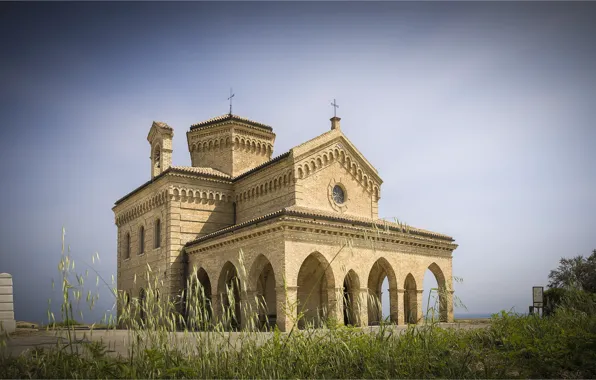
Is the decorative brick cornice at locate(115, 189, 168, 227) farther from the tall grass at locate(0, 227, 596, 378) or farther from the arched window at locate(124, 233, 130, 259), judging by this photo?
the tall grass at locate(0, 227, 596, 378)

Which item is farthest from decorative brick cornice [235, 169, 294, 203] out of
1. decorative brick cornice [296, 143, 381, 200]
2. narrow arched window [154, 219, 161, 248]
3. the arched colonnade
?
narrow arched window [154, 219, 161, 248]

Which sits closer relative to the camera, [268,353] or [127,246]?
[268,353]

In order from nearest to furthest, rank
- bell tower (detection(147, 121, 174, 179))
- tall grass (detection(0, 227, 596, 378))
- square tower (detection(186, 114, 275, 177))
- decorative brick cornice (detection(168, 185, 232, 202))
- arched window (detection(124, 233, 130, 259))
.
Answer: tall grass (detection(0, 227, 596, 378)) → decorative brick cornice (detection(168, 185, 232, 202)) → bell tower (detection(147, 121, 174, 179)) → square tower (detection(186, 114, 275, 177)) → arched window (detection(124, 233, 130, 259))

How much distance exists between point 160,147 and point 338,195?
1031cm

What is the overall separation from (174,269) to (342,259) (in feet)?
28.2

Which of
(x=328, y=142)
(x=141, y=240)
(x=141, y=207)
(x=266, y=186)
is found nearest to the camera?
(x=328, y=142)

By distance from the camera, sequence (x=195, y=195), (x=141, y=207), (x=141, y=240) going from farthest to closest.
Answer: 1. (x=141, y=240)
2. (x=141, y=207)
3. (x=195, y=195)

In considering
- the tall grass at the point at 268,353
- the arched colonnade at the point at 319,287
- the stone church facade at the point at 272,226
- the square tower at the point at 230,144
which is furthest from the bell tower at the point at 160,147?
the tall grass at the point at 268,353

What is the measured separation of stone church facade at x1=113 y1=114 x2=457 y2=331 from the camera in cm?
1920

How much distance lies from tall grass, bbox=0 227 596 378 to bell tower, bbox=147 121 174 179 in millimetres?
19015

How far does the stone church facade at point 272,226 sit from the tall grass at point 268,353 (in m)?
9.93

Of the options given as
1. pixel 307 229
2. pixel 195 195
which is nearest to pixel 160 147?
pixel 195 195

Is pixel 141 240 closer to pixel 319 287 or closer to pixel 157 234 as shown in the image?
pixel 157 234

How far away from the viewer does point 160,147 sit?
1036 inches
